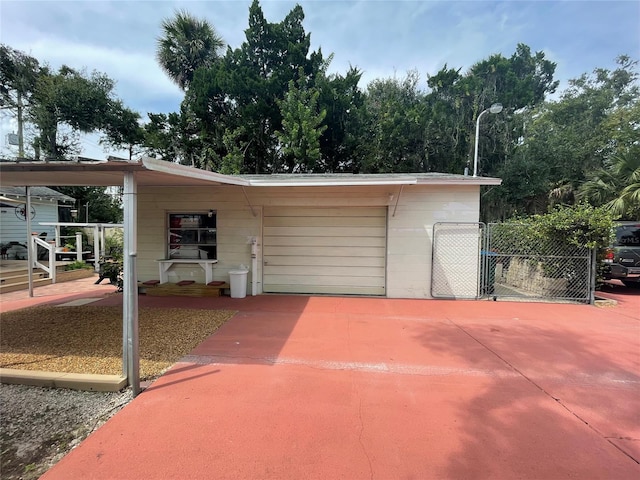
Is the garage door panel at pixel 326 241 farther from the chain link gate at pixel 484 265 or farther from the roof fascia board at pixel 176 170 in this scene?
the roof fascia board at pixel 176 170

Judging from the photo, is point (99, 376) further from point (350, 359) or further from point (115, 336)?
point (350, 359)

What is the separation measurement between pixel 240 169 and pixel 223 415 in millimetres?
14468

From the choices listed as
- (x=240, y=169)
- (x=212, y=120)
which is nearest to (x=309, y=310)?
(x=240, y=169)

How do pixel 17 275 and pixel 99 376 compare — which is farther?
pixel 17 275

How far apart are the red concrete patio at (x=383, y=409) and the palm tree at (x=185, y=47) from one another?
19.1m

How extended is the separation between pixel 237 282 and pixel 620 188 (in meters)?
14.0

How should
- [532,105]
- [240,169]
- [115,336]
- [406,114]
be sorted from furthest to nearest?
1. [532,105]
2. [406,114]
3. [240,169]
4. [115,336]

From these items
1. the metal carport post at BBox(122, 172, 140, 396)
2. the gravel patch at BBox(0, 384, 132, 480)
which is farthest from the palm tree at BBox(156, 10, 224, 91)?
the gravel patch at BBox(0, 384, 132, 480)

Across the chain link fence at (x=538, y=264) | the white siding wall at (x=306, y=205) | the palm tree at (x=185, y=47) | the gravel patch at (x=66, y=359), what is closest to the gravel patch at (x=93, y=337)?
the gravel patch at (x=66, y=359)

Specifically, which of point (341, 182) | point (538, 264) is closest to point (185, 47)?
point (341, 182)

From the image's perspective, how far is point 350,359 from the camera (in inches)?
161

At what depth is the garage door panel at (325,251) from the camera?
7941 millimetres

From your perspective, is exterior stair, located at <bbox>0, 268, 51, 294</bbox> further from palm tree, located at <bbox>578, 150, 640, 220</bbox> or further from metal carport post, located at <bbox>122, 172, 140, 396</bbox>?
palm tree, located at <bbox>578, 150, 640, 220</bbox>

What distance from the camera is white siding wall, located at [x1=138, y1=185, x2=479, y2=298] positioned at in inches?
296
